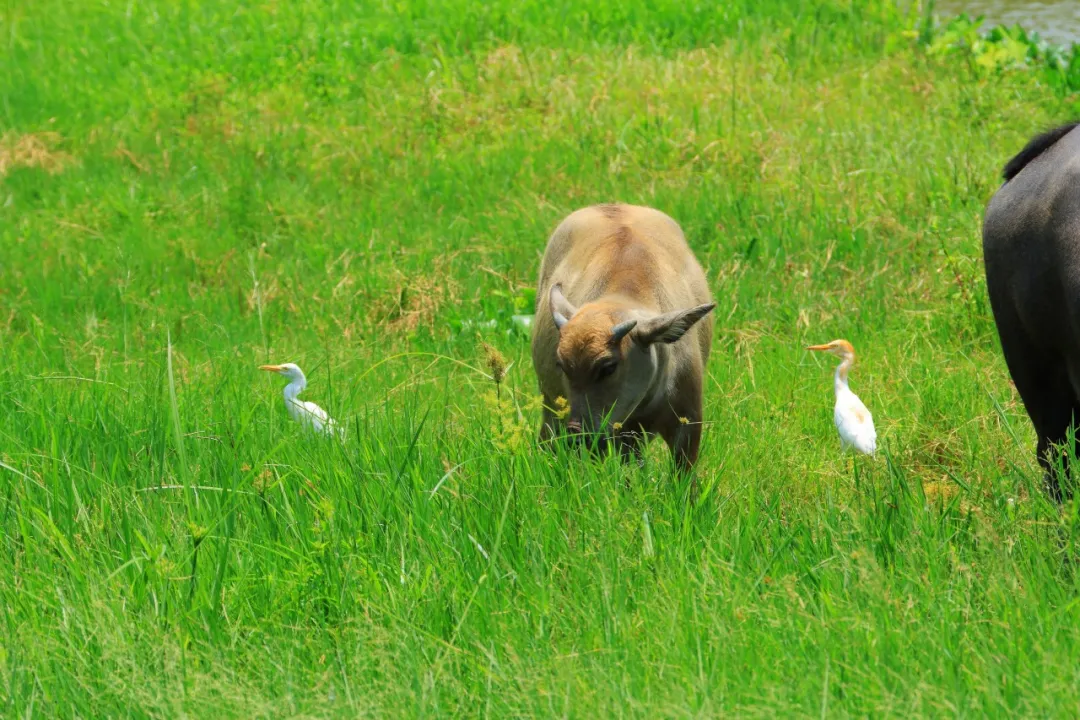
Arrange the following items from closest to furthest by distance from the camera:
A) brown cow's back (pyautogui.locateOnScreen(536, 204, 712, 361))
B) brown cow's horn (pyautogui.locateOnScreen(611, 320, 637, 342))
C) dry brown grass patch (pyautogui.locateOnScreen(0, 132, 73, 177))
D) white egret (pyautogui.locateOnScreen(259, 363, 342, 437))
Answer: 1. brown cow's horn (pyautogui.locateOnScreen(611, 320, 637, 342))
2. white egret (pyautogui.locateOnScreen(259, 363, 342, 437))
3. brown cow's back (pyautogui.locateOnScreen(536, 204, 712, 361))
4. dry brown grass patch (pyautogui.locateOnScreen(0, 132, 73, 177))

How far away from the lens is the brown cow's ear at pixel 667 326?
218 inches

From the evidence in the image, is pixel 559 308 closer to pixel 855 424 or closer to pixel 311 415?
pixel 311 415

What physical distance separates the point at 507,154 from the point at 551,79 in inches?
67.0

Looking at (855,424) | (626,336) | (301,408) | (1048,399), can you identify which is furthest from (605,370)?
(1048,399)

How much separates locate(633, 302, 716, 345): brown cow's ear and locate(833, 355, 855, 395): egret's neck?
1.33m

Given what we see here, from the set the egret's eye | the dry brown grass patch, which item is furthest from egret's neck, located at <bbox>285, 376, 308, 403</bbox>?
the dry brown grass patch

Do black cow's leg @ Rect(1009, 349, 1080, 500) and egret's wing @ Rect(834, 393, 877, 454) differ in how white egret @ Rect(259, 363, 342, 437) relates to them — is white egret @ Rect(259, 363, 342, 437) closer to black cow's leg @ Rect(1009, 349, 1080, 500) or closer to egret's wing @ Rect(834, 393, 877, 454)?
egret's wing @ Rect(834, 393, 877, 454)

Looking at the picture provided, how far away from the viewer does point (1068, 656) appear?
11.4 feet

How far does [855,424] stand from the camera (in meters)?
6.18

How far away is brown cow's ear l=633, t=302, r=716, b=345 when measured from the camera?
5543mm

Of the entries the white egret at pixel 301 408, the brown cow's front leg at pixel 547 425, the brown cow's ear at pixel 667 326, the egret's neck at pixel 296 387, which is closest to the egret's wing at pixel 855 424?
the brown cow's ear at pixel 667 326

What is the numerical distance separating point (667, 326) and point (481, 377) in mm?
2098

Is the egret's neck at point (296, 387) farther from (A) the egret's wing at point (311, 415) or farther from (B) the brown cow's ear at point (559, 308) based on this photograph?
(B) the brown cow's ear at point (559, 308)

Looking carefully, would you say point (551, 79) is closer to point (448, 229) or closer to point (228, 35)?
point (448, 229)
